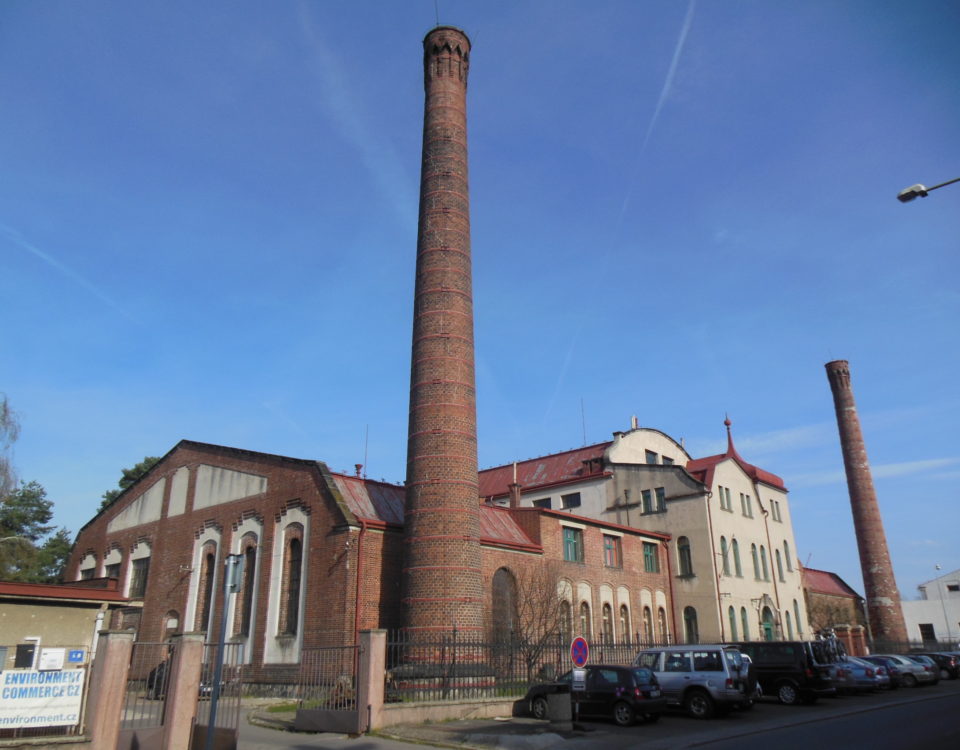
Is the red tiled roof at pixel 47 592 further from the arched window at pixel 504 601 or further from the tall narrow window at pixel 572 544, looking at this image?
the tall narrow window at pixel 572 544

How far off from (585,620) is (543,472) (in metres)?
13.5

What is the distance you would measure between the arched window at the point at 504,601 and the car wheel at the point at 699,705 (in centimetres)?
814

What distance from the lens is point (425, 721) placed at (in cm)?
1569

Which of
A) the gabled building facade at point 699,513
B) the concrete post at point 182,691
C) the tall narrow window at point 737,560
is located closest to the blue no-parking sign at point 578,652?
the concrete post at point 182,691

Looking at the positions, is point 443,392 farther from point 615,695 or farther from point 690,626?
point 690,626

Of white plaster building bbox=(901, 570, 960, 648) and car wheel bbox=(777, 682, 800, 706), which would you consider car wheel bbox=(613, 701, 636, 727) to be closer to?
car wheel bbox=(777, 682, 800, 706)

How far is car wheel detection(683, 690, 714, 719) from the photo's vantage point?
16766 mm

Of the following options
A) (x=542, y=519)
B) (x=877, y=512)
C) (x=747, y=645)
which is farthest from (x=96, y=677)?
(x=877, y=512)

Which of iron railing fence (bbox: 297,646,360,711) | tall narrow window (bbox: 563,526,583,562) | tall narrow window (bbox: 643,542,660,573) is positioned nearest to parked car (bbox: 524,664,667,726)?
iron railing fence (bbox: 297,646,360,711)

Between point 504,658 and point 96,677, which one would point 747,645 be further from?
point 96,677

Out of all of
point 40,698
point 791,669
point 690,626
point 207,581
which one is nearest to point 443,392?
point 791,669

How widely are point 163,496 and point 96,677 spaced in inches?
864

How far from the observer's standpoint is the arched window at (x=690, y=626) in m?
33.8

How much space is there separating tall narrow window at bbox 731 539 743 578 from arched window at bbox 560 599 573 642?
475 inches
